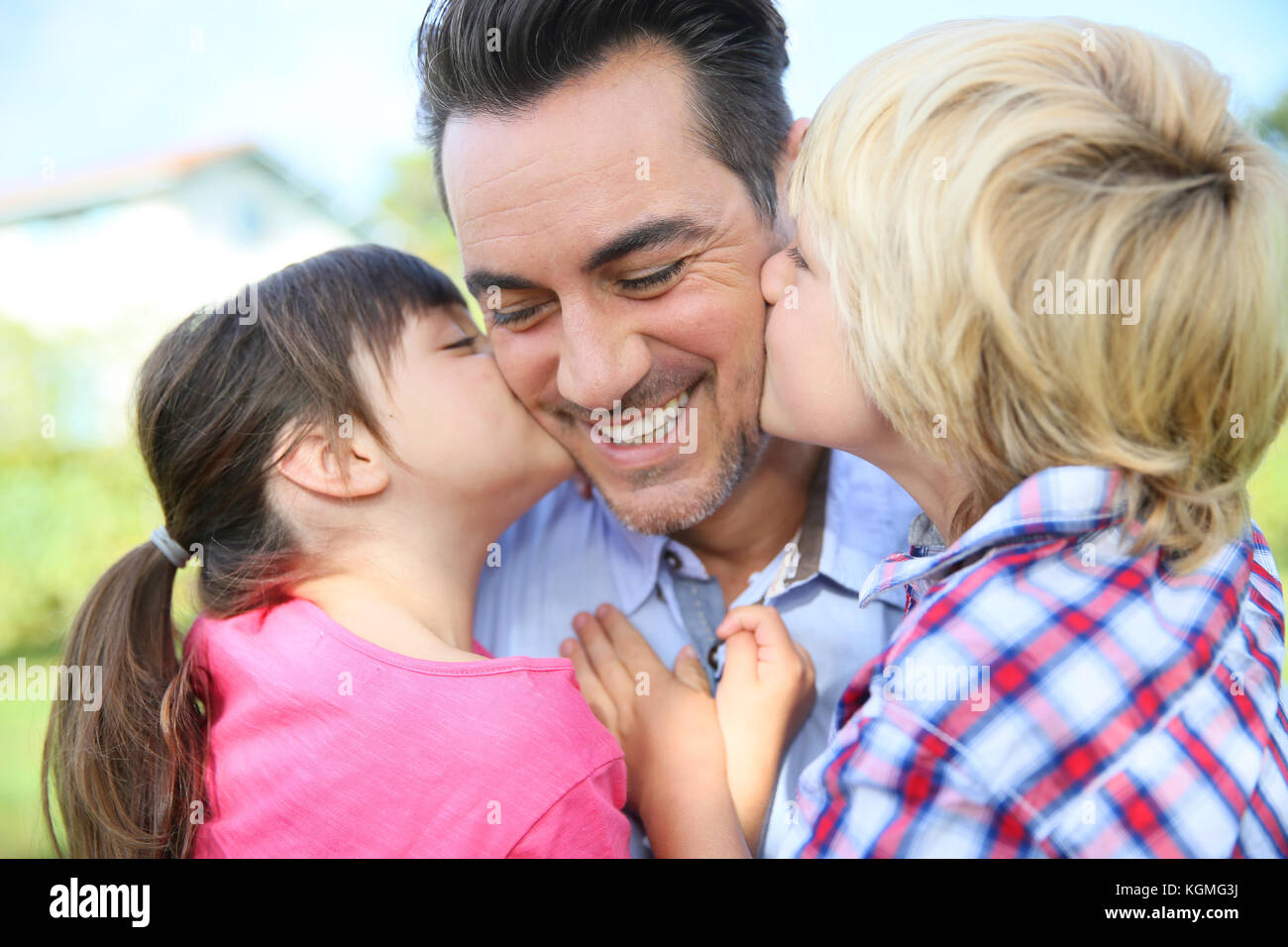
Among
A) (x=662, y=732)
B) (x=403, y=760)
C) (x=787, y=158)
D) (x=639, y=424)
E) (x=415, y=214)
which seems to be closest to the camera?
(x=403, y=760)

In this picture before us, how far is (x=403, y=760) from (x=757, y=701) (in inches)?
25.8

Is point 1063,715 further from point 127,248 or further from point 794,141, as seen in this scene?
point 127,248

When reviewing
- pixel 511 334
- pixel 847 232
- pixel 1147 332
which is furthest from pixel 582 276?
pixel 1147 332

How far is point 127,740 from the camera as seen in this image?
1.75 meters

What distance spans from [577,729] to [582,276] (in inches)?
34.0

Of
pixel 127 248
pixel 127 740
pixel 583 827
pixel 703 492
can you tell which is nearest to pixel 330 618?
pixel 127 740

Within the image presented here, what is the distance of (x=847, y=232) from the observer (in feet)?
5.10

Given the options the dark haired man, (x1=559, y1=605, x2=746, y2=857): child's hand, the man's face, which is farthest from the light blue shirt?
the man's face

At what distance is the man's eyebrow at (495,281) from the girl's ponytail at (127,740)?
0.92 metres

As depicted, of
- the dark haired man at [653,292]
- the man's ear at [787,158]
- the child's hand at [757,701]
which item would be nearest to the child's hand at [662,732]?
→ the child's hand at [757,701]

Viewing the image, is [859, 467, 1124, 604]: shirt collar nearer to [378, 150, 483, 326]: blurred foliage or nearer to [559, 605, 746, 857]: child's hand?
[559, 605, 746, 857]: child's hand
